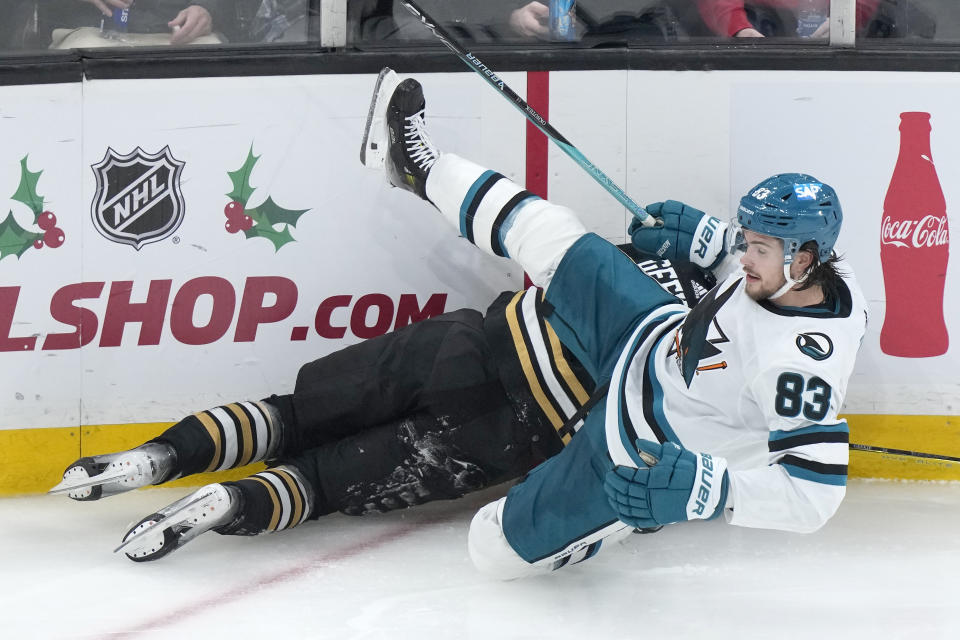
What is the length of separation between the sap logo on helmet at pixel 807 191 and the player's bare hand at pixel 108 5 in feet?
5.96

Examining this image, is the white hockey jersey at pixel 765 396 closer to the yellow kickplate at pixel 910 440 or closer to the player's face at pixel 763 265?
the player's face at pixel 763 265

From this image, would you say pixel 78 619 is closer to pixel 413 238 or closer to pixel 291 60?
pixel 413 238

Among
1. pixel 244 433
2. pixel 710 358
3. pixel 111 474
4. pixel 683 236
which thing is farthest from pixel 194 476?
pixel 710 358

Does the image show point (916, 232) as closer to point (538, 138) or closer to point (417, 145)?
point (538, 138)

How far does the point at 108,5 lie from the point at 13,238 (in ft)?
2.12

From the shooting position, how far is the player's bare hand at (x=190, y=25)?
279 cm

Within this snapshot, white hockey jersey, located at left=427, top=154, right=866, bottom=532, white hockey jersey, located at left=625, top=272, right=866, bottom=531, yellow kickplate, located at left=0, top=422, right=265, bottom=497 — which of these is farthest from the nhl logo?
white hockey jersey, located at left=625, top=272, right=866, bottom=531

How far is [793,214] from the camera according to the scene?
1.86m

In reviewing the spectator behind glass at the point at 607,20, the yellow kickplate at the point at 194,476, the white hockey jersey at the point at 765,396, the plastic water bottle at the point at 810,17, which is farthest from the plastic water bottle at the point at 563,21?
the yellow kickplate at the point at 194,476

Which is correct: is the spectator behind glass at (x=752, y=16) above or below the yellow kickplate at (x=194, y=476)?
above

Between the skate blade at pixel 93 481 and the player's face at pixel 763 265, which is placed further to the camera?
the skate blade at pixel 93 481

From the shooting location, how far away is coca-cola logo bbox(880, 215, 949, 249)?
2820 mm

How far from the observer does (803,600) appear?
221 cm

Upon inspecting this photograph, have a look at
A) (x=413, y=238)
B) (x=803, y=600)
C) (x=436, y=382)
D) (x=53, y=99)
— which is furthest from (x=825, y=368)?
(x=53, y=99)
